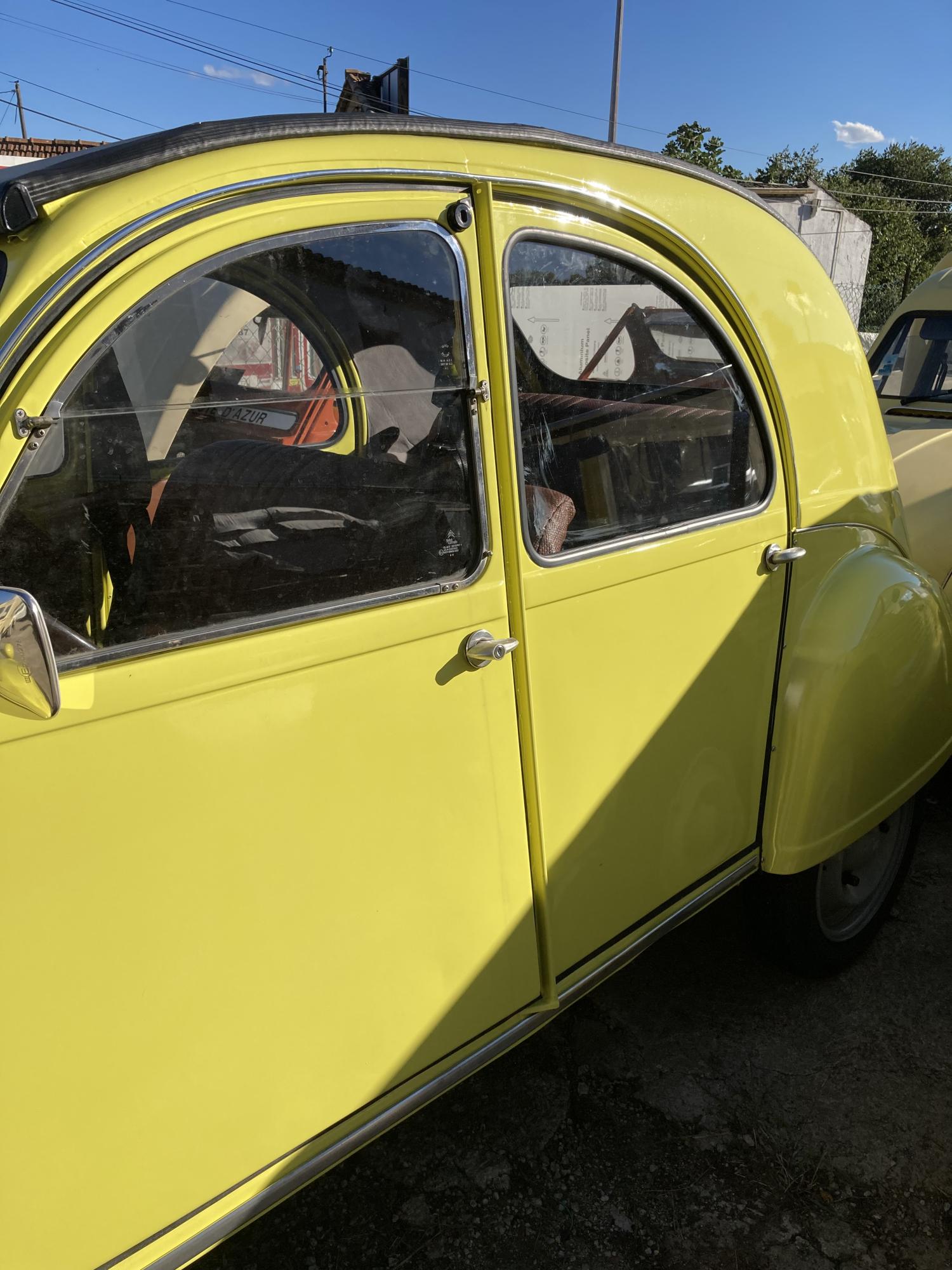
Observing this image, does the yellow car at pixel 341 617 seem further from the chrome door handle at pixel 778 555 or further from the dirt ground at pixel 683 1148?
the dirt ground at pixel 683 1148

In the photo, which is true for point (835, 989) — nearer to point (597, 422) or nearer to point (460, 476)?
point (597, 422)

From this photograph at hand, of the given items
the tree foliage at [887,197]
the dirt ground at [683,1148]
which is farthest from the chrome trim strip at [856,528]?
the tree foliage at [887,197]

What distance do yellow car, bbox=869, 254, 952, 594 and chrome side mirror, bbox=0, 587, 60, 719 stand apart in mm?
Result: 3512

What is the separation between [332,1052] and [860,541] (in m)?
1.73

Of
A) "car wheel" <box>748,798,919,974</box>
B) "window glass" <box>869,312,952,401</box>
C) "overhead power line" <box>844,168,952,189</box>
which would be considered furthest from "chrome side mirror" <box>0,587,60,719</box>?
"overhead power line" <box>844,168,952,189</box>

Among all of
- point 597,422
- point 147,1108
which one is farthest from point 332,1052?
point 597,422

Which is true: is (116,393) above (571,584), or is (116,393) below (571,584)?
above

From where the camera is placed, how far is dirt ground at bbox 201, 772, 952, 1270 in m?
1.97

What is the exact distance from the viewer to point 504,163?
1.53 metres

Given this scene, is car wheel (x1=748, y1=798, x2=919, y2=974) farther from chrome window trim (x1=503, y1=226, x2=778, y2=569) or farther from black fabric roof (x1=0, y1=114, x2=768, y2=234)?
black fabric roof (x1=0, y1=114, x2=768, y2=234)

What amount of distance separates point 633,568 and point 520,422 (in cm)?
38

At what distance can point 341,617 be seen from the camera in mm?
1393

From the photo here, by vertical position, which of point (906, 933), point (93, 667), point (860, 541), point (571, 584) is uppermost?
A: point (93, 667)

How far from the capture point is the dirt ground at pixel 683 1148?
1.97 meters
